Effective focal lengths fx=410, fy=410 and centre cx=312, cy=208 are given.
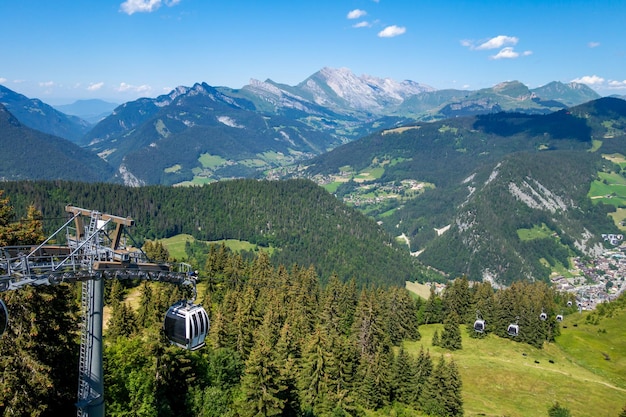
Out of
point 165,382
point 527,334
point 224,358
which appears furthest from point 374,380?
point 527,334

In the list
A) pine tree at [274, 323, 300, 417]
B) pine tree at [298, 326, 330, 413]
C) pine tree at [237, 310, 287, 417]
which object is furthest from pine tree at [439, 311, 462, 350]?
pine tree at [237, 310, 287, 417]

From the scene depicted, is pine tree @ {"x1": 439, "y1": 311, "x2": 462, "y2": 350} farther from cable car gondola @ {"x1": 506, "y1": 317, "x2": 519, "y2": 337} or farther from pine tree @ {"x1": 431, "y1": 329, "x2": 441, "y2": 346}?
cable car gondola @ {"x1": 506, "y1": 317, "x2": 519, "y2": 337}

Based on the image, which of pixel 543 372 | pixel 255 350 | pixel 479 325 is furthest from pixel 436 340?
pixel 255 350

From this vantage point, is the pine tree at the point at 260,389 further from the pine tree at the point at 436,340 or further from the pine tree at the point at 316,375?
the pine tree at the point at 436,340

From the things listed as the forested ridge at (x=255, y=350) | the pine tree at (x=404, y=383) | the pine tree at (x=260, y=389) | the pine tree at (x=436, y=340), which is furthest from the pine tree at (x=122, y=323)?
the pine tree at (x=436, y=340)

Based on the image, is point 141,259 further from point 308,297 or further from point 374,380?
point 308,297

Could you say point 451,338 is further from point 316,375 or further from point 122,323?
point 122,323
